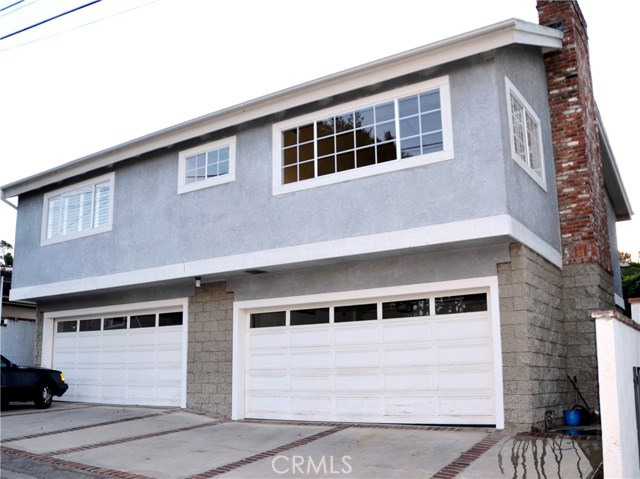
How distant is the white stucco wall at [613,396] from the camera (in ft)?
21.0

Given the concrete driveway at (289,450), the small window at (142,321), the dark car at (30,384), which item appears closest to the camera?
the concrete driveway at (289,450)

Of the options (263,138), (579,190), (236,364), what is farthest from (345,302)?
(579,190)

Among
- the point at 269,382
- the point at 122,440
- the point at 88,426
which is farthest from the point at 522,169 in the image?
the point at 88,426

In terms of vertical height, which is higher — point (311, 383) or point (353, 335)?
point (353, 335)

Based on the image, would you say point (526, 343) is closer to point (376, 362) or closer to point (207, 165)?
point (376, 362)

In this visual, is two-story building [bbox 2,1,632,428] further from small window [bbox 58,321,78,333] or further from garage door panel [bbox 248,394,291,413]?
small window [bbox 58,321,78,333]

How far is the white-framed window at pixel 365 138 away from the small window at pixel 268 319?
2.45m

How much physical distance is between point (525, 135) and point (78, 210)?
10.4 m

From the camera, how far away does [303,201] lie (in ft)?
36.9

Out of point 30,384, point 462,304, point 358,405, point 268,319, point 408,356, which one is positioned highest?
point 462,304

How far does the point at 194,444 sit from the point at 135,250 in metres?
5.31

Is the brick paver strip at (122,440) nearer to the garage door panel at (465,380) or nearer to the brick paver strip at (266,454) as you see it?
the brick paver strip at (266,454)

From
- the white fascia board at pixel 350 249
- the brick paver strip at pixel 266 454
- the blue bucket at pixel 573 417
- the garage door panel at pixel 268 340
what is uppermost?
the white fascia board at pixel 350 249

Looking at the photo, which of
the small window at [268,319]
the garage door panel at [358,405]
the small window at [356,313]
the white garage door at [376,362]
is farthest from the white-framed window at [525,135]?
the small window at [268,319]
